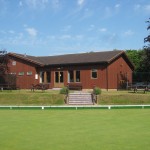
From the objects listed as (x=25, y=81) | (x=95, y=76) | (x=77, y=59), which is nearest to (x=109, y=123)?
(x=95, y=76)

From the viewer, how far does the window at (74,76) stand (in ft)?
115

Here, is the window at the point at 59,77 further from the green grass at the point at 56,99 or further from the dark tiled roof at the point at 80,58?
the green grass at the point at 56,99

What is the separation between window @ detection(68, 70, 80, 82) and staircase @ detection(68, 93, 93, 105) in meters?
7.72

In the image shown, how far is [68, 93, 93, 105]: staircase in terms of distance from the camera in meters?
25.6

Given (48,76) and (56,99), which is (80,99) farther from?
(48,76)

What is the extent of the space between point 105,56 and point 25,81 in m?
9.36

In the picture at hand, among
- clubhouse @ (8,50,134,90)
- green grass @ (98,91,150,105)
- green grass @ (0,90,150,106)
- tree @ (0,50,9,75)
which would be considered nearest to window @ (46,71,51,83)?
clubhouse @ (8,50,134,90)

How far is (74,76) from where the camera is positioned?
35188 mm

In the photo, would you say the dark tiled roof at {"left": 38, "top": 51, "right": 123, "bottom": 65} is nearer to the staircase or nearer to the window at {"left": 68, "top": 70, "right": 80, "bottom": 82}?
the window at {"left": 68, "top": 70, "right": 80, "bottom": 82}

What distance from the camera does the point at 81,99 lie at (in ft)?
86.0

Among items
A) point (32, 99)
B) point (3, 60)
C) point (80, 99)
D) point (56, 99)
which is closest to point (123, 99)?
point (80, 99)

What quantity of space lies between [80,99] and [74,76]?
30.0 ft

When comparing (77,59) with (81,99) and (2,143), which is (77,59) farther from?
(2,143)

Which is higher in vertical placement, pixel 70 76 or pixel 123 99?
pixel 70 76
